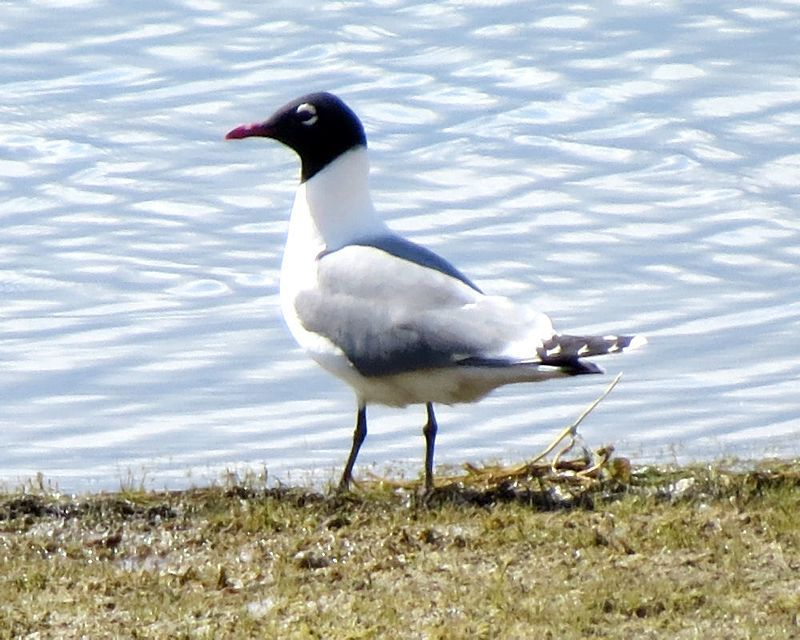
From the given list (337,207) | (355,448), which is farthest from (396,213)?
(355,448)

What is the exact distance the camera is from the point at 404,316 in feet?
24.2

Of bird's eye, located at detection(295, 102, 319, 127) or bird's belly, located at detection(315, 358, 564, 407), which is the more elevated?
bird's eye, located at detection(295, 102, 319, 127)

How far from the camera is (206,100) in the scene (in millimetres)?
14062

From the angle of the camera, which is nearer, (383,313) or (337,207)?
(383,313)

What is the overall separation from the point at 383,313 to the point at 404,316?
0.35 feet

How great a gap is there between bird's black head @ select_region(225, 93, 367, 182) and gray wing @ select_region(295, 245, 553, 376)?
2.19 ft

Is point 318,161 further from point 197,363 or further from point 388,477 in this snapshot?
point 197,363

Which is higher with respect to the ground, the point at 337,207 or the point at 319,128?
the point at 319,128

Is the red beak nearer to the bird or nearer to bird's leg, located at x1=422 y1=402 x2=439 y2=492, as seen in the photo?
the bird

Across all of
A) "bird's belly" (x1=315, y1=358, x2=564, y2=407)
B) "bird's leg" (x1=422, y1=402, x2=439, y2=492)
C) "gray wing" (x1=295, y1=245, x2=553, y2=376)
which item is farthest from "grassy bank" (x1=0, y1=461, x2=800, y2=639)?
"gray wing" (x1=295, y1=245, x2=553, y2=376)

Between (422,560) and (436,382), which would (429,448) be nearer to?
(436,382)

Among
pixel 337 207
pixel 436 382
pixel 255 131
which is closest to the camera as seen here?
pixel 436 382

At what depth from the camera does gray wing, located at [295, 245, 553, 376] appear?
23.5 feet

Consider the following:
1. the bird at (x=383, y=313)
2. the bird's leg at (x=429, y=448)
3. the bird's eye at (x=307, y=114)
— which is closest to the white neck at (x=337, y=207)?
the bird at (x=383, y=313)
